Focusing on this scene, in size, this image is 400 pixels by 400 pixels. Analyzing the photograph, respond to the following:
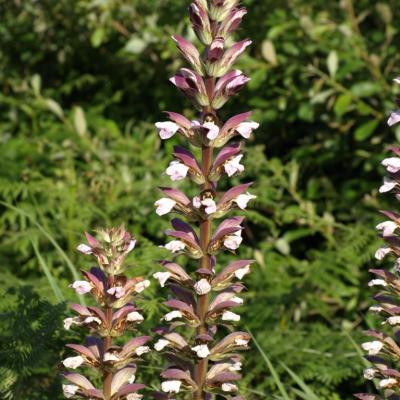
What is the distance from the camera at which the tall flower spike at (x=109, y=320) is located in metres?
2.04

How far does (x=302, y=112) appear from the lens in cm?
523

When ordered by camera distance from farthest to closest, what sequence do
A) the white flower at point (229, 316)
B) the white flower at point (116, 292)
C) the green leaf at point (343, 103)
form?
the green leaf at point (343, 103) → the white flower at point (229, 316) → the white flower at point (116, 292)

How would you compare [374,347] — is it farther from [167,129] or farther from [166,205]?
[167,129]

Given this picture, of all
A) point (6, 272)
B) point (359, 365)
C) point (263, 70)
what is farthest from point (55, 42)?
point (359, 365)

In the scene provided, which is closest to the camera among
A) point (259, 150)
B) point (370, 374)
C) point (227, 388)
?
point (227, 388)

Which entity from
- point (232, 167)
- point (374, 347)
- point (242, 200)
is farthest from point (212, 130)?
point (374, 347)

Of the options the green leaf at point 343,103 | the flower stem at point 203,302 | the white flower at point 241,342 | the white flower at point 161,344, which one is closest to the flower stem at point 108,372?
the white flower at point 161,344

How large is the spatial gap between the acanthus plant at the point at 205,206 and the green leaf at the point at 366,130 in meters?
3.01

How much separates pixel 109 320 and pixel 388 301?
0.77 meters

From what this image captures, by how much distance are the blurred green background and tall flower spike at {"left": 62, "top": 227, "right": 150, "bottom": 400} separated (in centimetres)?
124

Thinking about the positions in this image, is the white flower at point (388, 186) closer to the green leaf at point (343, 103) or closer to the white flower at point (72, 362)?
the white flower at point (72, 362)

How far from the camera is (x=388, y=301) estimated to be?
2.21m

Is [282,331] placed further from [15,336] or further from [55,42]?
[55,42]

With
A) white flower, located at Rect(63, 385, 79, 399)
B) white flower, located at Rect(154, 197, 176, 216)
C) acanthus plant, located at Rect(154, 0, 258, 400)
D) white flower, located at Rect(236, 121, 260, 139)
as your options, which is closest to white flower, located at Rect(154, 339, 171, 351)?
acanthus plant, located at Rect(154, 0, 258, 400)
